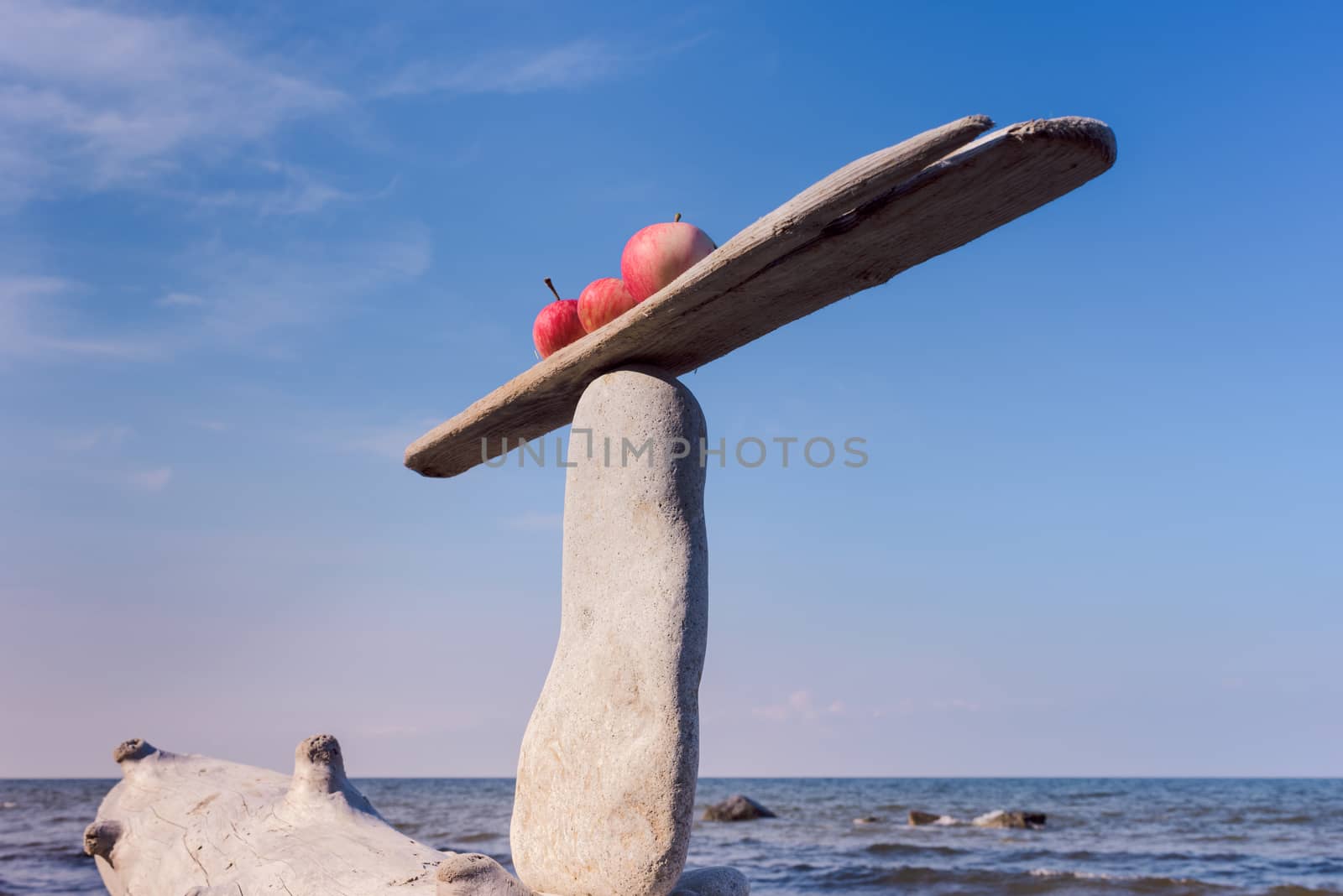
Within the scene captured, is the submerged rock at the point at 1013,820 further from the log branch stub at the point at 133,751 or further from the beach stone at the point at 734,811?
the log branch stub at the point at 133,751

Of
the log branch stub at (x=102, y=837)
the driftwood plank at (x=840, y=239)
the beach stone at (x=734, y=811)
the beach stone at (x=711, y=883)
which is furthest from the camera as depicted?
the beach stone at (x=734, y=811)

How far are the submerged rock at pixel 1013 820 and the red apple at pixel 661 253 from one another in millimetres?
17333

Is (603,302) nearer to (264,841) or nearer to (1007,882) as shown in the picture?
(264,841)

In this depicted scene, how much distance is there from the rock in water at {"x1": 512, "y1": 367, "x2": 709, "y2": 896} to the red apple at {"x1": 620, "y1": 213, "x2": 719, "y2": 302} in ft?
1.41

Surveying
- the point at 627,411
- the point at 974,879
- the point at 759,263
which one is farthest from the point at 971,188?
the point at 974,879

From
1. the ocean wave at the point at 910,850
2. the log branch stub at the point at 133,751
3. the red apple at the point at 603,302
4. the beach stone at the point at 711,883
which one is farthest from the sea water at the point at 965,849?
the red apple at the point at 603,302

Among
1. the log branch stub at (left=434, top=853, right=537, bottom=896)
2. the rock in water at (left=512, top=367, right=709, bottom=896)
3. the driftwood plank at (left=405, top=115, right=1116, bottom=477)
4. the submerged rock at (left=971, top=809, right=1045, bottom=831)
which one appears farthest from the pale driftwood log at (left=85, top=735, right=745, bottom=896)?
the submerged rock at (left=971, top=809, right=1045, bottom=831)

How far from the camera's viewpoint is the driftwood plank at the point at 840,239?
328 cm

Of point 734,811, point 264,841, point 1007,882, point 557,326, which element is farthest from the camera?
point 734,811

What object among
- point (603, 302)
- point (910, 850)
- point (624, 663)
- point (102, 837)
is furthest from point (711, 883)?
point (910, 850)

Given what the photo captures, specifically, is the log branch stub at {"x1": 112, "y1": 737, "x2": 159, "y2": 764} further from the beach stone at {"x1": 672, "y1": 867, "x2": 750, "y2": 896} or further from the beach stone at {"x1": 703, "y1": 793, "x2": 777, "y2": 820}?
the beach stone at {"x1": 703, "y1": 793, "x2": 777, "y2": 820}

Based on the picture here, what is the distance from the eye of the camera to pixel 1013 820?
18.8 meters

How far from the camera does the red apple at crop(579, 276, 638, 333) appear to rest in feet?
15.4

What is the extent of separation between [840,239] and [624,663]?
1.91 m
